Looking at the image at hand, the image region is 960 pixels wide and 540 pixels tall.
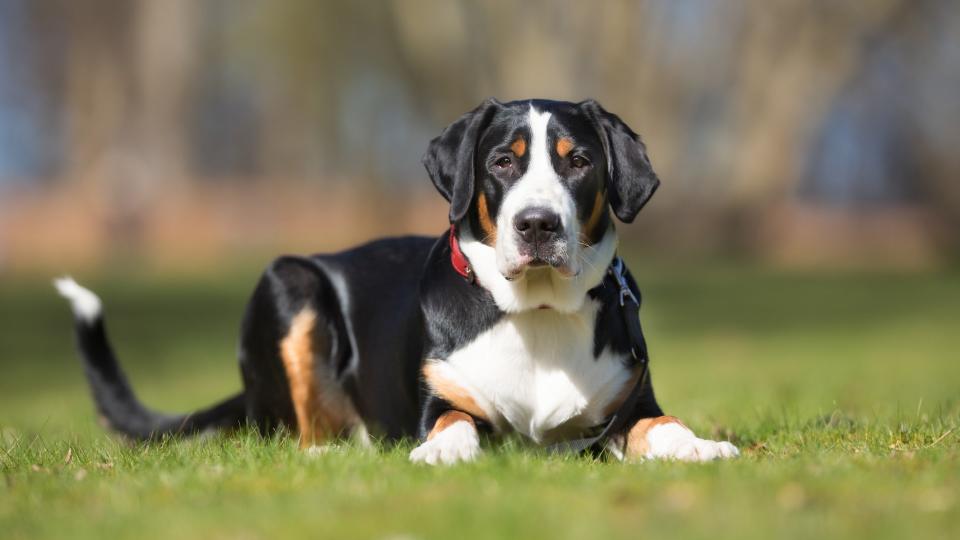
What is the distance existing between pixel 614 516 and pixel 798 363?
9963mm

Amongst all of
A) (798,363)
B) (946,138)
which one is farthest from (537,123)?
(946,138)

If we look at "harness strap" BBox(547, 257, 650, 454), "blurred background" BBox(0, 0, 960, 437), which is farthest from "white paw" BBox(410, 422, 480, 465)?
"blurred background" BBox(0, 0, 960, 437)

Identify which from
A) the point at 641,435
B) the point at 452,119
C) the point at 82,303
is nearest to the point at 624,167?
the point at 641,435

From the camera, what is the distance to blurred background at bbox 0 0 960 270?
928 inches

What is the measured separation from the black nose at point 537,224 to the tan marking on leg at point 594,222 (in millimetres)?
259

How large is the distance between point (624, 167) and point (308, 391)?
6.60ft

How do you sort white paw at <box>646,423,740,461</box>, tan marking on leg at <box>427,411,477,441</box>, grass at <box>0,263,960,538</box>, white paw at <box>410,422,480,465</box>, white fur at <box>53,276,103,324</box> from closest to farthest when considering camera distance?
grass at <box>0,263,960,538</box>
white paw at <box>410,422,480,465</box>
white paw at <box>646,423,740,461</box>
tan marking on leg at <box>427,411,477,441</box>
white fur at <box>53,276,103,324</box>

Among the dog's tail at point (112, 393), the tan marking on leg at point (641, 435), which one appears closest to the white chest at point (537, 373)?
the tan marking on leg at point (641, 435)

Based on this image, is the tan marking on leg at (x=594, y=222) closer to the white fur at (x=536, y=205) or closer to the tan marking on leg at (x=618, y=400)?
the white fur at (x=536, y=205)

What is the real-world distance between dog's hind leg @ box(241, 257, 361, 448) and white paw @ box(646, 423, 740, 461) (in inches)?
71.3

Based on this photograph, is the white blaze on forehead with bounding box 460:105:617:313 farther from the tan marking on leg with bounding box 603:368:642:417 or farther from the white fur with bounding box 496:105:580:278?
the tan marking on leg with bounding box 603:368:642:417

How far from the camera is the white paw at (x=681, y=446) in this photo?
14.6ft

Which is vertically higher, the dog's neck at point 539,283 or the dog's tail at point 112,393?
the dog's neck at point 539,283

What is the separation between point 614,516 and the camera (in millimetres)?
3381
